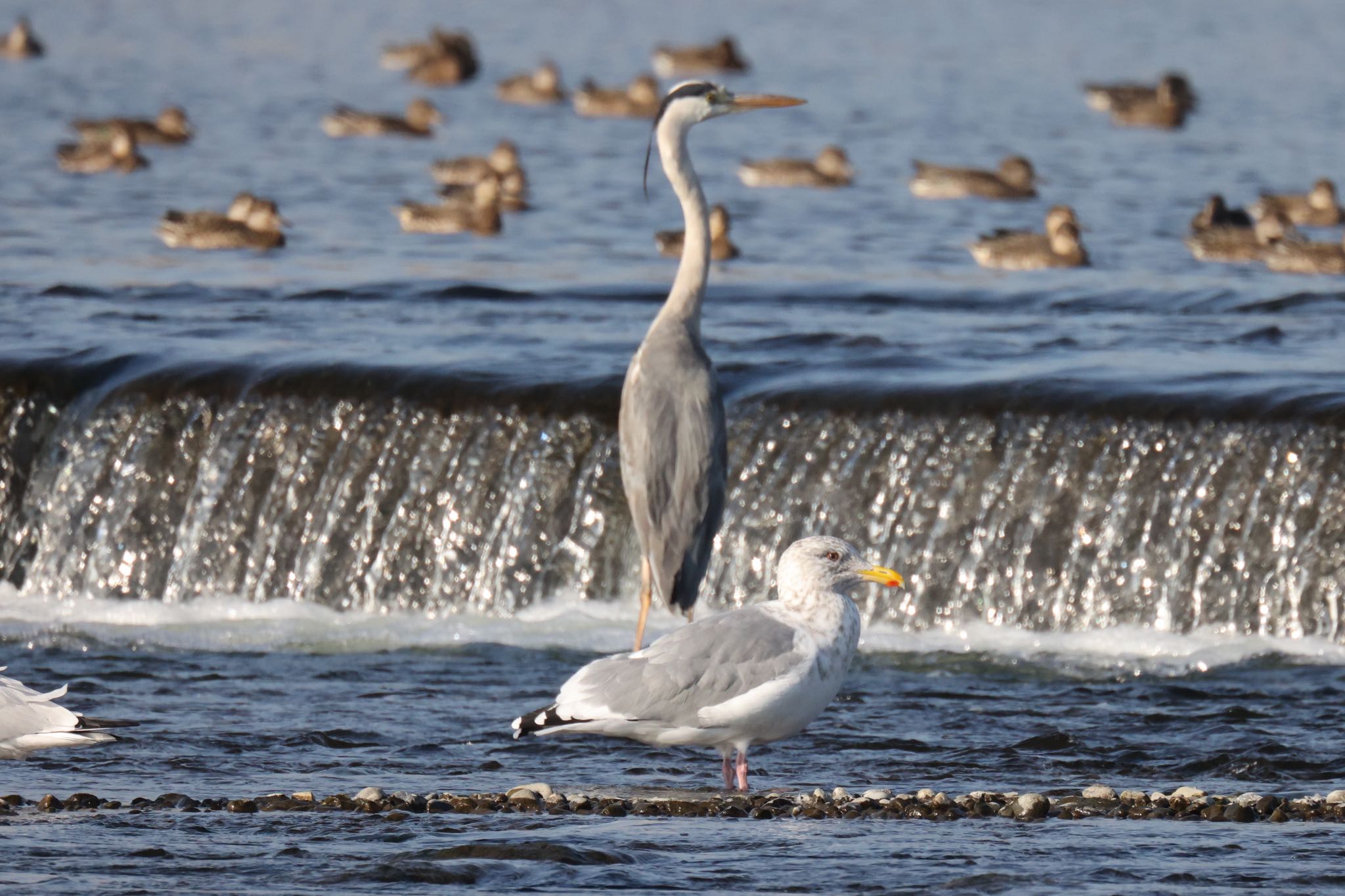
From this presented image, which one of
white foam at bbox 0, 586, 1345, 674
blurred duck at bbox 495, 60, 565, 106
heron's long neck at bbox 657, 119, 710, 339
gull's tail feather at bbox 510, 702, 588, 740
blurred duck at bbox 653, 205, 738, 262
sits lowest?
gull's tail feather at bbox 510, 702, 588, 740

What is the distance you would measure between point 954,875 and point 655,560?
3528 mm

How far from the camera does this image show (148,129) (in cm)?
3094

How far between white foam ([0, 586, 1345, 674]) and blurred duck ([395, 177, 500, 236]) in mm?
10570

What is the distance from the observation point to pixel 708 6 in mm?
54906

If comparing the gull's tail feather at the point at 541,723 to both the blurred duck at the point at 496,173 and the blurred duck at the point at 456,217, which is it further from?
the blurred duck at the point at 496,173

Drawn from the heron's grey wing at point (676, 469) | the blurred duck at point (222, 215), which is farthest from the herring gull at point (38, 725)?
the blurred duck at point (222, 215)

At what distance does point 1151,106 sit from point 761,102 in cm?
2274

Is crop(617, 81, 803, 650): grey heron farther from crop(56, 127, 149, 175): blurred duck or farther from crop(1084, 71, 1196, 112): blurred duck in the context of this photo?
crop(1084, 71, 1196, 112): blurred duck

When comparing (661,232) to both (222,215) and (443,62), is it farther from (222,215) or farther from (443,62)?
(443,62)

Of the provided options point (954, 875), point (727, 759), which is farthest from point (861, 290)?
point (954, 875)

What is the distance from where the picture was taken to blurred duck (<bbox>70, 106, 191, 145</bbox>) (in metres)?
30.2

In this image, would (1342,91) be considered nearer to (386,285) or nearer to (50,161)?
(50,161)

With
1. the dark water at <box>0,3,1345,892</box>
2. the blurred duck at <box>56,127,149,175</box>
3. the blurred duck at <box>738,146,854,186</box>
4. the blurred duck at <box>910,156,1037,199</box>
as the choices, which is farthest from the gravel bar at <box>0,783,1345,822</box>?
the blurred duck at <box>56,127,149,175</box>

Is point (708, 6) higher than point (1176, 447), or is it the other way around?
point (708, 6)
